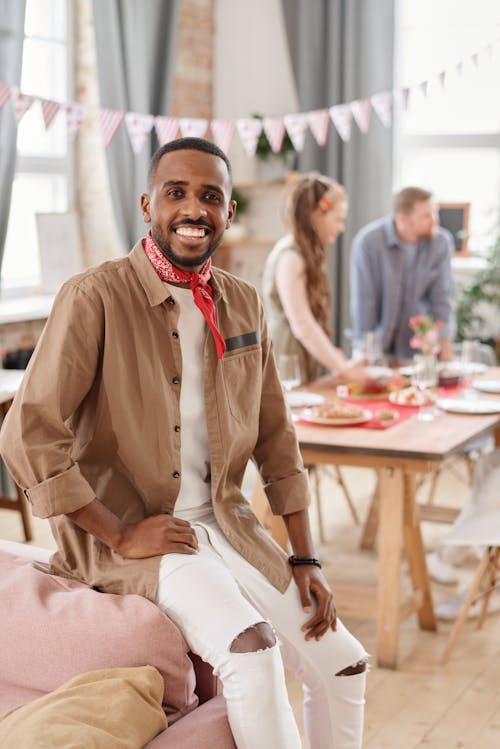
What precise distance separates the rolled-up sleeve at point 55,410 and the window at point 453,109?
4.31 m

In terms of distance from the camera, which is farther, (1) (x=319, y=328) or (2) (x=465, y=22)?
(2) (x=465, y=22)

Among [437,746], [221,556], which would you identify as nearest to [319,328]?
[437,746]

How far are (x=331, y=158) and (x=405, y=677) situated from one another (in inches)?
144

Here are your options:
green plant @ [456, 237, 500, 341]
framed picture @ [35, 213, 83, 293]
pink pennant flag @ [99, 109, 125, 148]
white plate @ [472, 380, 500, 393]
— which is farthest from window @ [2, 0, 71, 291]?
white plate @ [472, 380, 500, 393]

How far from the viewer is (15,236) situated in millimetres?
5156

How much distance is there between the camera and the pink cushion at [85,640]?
1.78 meters

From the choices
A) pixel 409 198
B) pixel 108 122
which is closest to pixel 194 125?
pixel 108 122

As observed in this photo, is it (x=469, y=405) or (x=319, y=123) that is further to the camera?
(x=319, y=123)

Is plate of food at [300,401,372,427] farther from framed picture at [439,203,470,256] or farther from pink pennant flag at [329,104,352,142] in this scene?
framed picture at [439,203,470,256]

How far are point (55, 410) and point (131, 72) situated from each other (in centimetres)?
387

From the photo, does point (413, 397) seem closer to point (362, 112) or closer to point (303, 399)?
point (303, 399)

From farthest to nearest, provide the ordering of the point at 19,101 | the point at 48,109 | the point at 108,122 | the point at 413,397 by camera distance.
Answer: the point at 108,122 < the point at 48,109 < the point at 19,101 < the point at 413,397

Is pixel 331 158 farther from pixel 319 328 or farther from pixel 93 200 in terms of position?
pixel 319 328

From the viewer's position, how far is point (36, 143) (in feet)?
17.0
